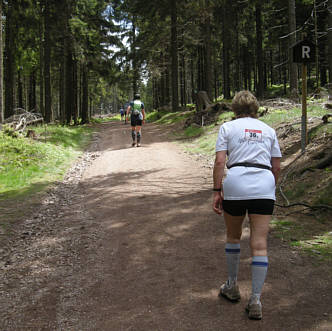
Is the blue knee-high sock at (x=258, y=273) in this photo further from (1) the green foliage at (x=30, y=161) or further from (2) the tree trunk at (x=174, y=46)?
(2) the tree trunk at (x=174, y=46)

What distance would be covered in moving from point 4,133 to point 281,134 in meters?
10.2

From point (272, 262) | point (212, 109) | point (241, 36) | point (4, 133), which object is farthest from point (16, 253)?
point (241, 36)

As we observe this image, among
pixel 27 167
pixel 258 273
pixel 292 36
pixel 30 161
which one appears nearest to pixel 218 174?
pixel 258 273

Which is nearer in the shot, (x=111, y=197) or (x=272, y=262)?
(x=272, y=262)

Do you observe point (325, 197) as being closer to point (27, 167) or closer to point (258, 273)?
point (258, 273)

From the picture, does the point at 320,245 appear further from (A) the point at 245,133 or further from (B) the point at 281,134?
(B) the point at 281,134

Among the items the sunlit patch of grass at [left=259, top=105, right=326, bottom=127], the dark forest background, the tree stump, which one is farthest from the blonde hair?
the tree stump

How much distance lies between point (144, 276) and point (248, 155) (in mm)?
1972

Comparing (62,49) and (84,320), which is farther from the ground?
(62,49)

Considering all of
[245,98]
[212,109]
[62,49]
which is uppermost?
[62,49]

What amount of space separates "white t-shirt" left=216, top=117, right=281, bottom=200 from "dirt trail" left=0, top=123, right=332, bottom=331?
3.71ft

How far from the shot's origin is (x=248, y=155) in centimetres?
335

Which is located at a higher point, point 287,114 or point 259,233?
point 287,114

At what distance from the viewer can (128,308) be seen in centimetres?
356
